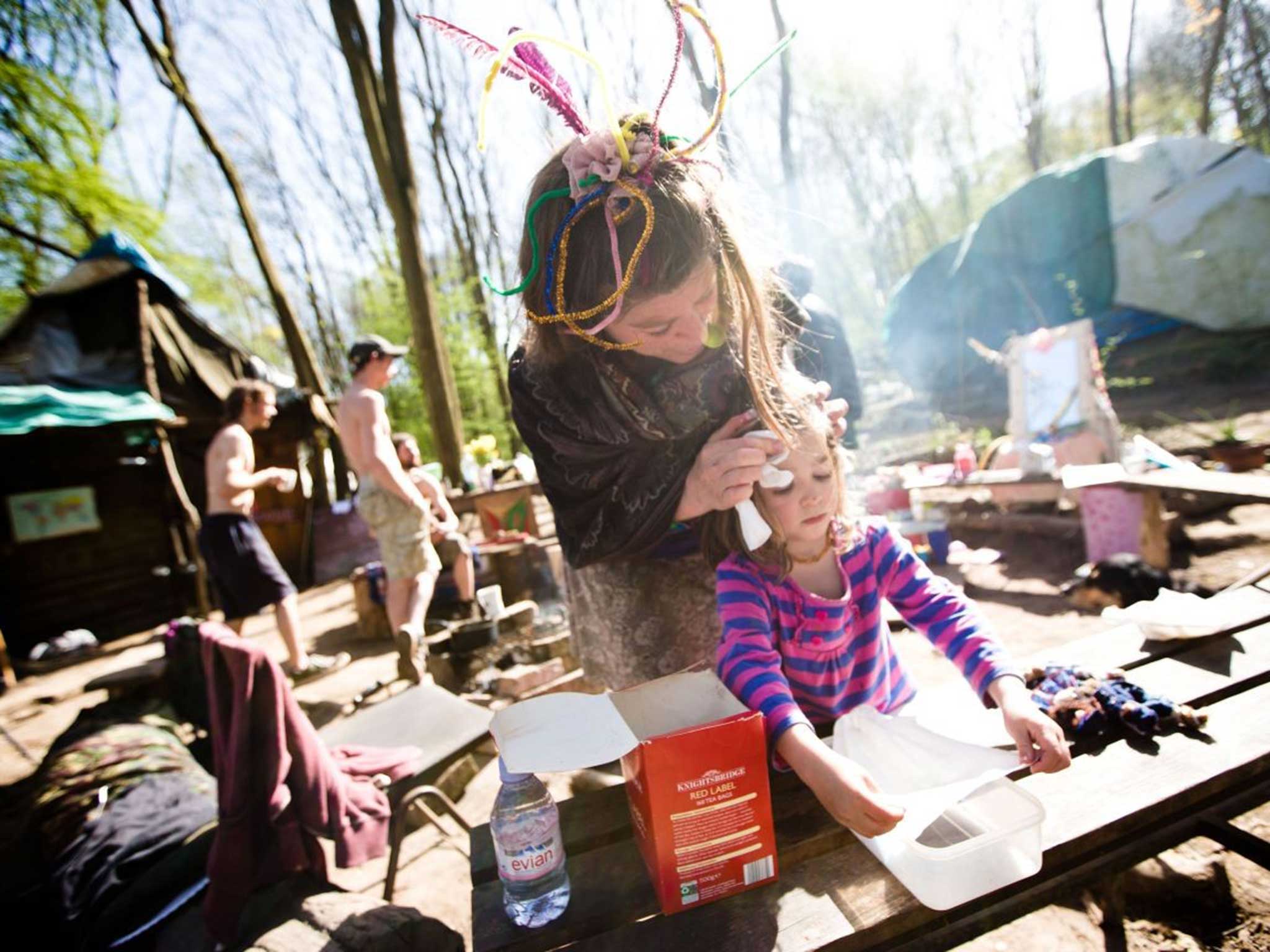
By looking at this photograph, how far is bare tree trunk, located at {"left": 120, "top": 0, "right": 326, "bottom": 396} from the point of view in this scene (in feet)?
31.8

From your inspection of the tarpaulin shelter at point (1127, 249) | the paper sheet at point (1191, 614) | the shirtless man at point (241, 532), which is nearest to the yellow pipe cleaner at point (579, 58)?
the paper sheet at point (1191, 614)

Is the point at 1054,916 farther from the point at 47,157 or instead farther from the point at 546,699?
the point at 47,157

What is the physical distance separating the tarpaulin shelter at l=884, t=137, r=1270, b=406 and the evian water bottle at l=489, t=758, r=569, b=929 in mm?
13658

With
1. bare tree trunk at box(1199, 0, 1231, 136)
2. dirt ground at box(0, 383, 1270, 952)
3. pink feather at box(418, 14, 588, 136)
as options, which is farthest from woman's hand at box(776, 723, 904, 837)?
bare tree trunk at box(1199, 0, 1231, 136)

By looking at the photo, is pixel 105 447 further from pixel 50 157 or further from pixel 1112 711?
pixel 1112 711

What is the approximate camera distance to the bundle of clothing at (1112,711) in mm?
1375

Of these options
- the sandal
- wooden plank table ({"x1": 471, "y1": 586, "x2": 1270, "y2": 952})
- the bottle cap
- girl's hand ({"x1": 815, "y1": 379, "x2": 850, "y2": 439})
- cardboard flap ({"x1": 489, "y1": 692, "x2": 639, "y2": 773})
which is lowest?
the sandal

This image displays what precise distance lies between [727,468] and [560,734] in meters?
0.66

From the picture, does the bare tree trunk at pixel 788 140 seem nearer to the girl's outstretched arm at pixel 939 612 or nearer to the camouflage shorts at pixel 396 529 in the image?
the camouflage shorts at pixel 396 529

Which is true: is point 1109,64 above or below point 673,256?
above

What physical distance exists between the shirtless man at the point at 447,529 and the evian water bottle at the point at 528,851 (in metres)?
4.50

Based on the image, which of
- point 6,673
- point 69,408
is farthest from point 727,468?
point 6,673

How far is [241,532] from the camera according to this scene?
16.0 feet

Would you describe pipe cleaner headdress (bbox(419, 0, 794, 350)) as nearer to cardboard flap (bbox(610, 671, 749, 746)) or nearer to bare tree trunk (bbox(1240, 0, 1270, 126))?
cardboard flap (bbox(610, 671, 749, 746))
